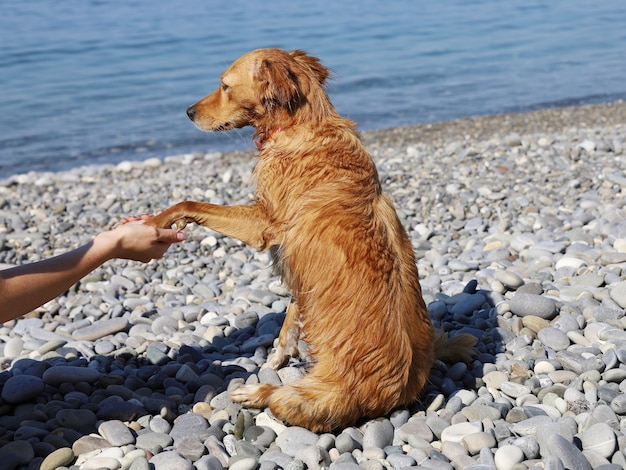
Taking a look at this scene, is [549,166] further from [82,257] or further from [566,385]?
[82,257]

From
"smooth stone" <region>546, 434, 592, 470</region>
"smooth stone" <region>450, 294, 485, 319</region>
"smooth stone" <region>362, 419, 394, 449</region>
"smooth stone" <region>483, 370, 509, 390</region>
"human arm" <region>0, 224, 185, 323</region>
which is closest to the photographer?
"smooth stone" <region>546, 434, 592, 470</region>

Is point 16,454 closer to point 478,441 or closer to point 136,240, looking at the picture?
point 136,240

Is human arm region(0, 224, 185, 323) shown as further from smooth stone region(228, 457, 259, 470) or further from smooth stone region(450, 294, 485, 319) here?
smooth stone region(450, 294, 485, 319)

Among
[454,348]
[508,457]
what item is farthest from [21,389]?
[508,457]

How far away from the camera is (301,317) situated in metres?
4.00

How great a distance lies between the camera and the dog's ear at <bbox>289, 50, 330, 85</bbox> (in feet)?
14.5

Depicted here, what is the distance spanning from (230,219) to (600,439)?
2.11m

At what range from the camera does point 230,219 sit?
13.4ft

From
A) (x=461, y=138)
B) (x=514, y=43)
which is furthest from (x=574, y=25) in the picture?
(x=461, y=138)

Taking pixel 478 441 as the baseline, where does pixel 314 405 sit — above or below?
above

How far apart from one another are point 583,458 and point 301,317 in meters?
1.52

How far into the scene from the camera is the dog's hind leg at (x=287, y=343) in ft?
14.9

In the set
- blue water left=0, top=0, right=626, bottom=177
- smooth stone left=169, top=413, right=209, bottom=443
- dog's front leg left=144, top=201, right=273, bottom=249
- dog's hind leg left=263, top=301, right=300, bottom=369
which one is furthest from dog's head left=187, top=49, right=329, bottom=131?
blue water left=0, top=0, right=626, bottom=177

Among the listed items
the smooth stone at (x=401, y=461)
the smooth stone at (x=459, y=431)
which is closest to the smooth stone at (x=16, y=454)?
the smooth stone at (x=401, y=461)
